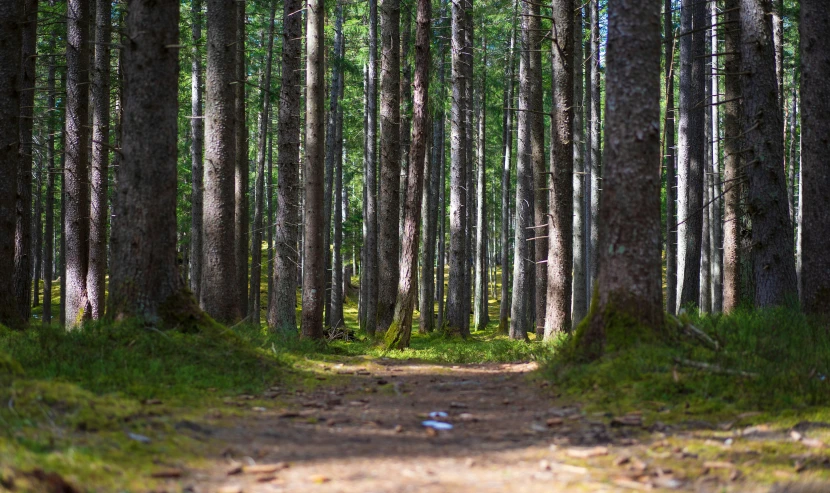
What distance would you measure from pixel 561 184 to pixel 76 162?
10175mm

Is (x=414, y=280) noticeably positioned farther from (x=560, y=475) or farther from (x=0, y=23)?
(x=560, y=475)

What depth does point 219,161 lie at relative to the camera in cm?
1230

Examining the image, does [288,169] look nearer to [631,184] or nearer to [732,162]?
[631,184]

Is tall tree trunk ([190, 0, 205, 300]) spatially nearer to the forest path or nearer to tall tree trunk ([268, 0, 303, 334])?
tall tree trunk ([268, 0, 303, 334])

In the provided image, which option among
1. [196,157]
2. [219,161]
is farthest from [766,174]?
[196,157]

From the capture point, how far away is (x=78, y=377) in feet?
21.4

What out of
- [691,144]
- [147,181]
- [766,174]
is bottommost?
[147,181]

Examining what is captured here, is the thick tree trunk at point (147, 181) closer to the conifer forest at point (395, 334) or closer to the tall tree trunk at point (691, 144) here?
the conifer forest at point (395, 334)

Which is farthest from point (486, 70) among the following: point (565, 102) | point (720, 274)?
point (565, 102)

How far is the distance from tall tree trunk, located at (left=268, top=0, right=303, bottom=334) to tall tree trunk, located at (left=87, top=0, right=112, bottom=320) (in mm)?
4307

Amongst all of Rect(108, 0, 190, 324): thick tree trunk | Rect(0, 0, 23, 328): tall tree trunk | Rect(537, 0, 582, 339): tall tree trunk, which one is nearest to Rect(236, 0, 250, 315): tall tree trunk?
Rect(0, 0, 23, 328): tall tree trunk

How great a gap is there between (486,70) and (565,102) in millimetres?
15832

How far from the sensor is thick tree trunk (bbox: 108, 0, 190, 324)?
803 cm

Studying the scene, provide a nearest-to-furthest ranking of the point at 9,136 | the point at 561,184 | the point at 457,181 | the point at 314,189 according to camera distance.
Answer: the point at 9,136
the point at 314,189
the point at 561,184
the point at 457,181
